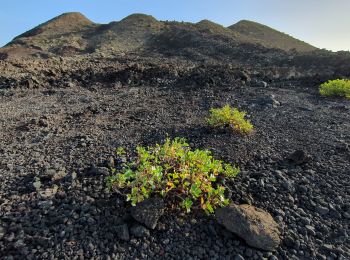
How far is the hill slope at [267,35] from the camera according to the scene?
3378 centimetres

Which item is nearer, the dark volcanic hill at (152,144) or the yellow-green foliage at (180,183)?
the dark volcanic hill at (152,144)

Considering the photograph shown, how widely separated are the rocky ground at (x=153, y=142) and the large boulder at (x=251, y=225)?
0.06 metres

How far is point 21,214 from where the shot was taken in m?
3.58

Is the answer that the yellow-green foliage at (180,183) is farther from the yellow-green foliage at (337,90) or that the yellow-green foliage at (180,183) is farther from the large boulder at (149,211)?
the yellow-green foliage at (337,90)

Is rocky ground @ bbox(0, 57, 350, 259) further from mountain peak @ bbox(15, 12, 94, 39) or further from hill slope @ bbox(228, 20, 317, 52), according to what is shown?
hill slope @ bbox(228, 20, 317, 52)

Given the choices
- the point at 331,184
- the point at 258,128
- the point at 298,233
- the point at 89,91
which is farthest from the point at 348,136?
the point at 89,91

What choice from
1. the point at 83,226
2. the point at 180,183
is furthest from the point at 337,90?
the point at 83,226

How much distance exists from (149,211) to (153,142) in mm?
2038

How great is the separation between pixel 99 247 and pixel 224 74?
740cm

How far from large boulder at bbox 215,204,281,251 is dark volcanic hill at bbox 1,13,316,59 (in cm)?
1759

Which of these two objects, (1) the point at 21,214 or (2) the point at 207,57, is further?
(2) the point at 207,57

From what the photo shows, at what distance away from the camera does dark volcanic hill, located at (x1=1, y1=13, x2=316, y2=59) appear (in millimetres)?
22516

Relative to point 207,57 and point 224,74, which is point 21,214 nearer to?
point 224,74

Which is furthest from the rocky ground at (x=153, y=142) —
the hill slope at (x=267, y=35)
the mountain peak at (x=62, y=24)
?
the hill slope at (x=267, y=35)
